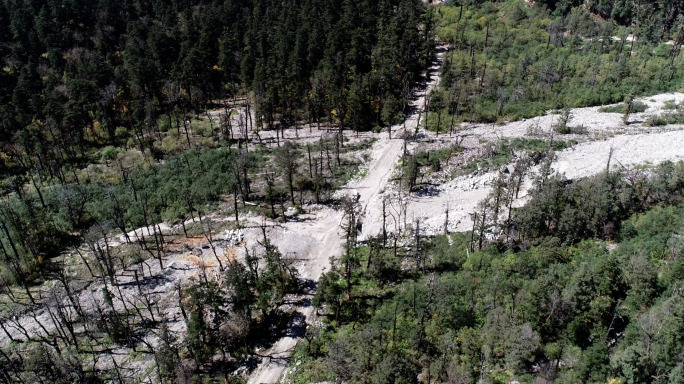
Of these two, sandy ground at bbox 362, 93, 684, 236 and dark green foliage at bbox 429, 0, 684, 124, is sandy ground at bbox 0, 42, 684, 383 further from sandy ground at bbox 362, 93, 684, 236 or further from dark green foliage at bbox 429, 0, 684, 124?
dark green foliage at bbox 429, 0, 684, 124

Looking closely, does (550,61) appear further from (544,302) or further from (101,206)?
(101,206)

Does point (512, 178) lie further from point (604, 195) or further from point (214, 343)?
point (214, 343)

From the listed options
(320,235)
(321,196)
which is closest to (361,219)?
(320,235)

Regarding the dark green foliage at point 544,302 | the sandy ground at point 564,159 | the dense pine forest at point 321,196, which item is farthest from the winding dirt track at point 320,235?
the dark green foliage at point 544,302

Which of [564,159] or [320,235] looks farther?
[564,159]

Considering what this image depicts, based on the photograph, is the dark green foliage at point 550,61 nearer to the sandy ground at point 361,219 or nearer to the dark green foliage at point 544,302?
the sandy ground at point 361,219

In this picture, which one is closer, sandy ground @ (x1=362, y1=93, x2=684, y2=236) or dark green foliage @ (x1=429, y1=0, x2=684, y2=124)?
sandy ground @ (x1=362, y1=93, x2=684, y2=236)

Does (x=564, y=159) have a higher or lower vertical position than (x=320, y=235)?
higher

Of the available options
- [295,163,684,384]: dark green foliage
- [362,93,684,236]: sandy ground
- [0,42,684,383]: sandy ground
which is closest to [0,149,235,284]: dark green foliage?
[0,42,684,383]: sandy ground

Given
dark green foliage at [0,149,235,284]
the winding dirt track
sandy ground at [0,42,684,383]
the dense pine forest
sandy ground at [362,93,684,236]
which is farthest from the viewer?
dark green foliage at [0,149,235,284]
